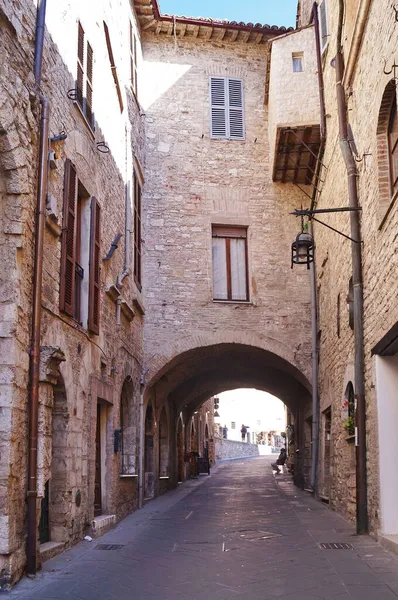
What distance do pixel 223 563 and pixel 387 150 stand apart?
4803mm

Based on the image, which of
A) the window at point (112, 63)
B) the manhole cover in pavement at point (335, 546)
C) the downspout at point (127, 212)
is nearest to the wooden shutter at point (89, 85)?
the window at point (112, 63)

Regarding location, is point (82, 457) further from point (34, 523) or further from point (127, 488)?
point (127, 488)

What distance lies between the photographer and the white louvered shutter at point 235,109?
1575 cm

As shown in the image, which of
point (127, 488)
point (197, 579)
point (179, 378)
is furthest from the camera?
point (179, 378)

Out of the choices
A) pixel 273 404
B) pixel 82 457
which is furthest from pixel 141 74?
pixel 273 404

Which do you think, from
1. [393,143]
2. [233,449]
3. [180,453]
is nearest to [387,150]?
[393,143]

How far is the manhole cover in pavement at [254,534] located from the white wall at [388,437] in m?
1.52

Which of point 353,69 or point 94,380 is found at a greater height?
point 353,69

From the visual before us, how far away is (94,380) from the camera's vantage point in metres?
9.34

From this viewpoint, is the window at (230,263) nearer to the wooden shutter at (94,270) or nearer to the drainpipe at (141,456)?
the drainpipe at (141,456)

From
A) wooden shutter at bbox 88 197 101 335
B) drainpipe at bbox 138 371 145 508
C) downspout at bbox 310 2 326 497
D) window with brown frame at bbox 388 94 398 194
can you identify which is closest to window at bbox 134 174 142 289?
drainpipe at bbox 138 371 145 508

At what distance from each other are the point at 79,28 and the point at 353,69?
3.77 metres

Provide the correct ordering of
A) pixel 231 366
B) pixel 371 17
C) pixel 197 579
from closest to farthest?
pixel 197 579
pixel 371 17
pixel 231 366

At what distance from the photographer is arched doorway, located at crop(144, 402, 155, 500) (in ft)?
49.2
